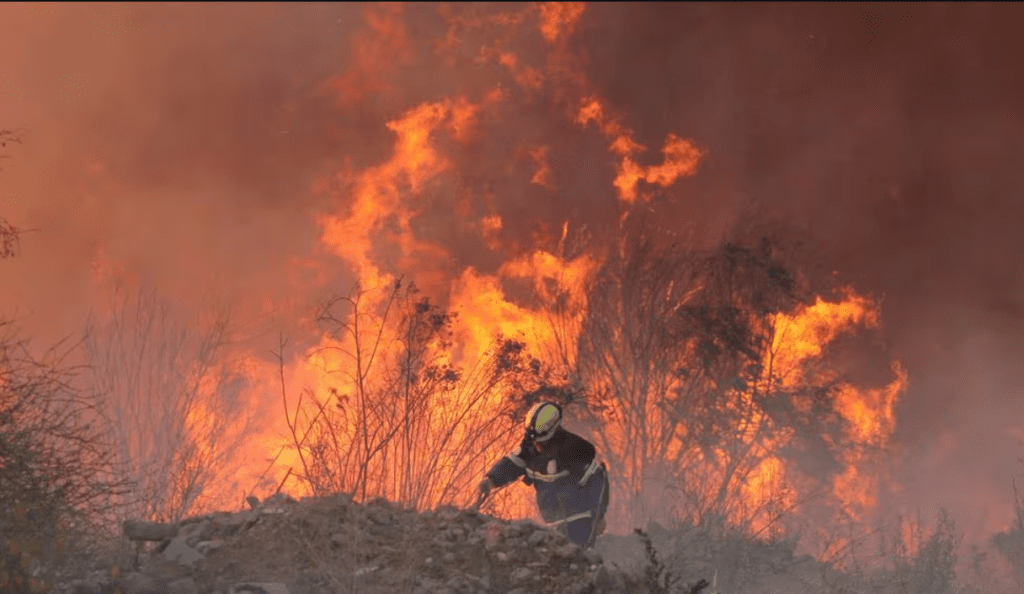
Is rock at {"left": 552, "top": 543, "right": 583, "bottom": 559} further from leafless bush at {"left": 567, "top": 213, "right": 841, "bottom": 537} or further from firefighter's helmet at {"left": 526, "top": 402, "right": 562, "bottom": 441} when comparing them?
leafless bush at {"left": 567, "top": 213, "right": 841, "bottom": 537}

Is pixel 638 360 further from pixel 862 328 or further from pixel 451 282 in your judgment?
pixel 862 328

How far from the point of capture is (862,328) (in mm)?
29828

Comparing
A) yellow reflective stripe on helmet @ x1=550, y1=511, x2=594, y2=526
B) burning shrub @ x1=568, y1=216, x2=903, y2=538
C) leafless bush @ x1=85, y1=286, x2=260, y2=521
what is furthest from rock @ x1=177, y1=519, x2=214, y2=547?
leafless bush @ x1=85, y1=286, x2=260, y2=521

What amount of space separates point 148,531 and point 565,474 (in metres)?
4.54

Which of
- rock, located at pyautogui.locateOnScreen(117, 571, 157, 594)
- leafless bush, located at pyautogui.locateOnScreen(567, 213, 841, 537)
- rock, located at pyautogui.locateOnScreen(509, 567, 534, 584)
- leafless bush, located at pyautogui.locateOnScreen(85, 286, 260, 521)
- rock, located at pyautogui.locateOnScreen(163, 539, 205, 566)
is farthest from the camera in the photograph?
leafless bush, located at pyautogui.locateOnScreen(85, 286, 260, 521)

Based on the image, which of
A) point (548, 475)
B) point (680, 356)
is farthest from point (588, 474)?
point (680, 356)

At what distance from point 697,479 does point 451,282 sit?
7.71m

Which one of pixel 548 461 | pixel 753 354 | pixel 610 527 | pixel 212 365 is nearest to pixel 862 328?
pixel 753 354

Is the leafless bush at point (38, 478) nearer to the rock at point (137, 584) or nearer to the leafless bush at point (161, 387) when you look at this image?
the rock at point (137, 584)

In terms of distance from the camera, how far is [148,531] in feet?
39.2

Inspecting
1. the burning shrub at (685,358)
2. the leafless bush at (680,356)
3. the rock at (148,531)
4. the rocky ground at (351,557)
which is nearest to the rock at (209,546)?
the rocky ground at (351,557)

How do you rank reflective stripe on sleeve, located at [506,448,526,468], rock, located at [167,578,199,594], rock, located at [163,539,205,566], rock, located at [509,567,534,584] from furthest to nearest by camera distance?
reflective stripe on sleeve, located at [506,448,526,468] → rock, located at [163,539,205,566] → rock, located at [509,567,534,584] → rock, located at [167,578,199,594]

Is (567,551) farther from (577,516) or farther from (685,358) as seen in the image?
(685,358)

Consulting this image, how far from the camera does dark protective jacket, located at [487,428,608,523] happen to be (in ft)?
44.4
